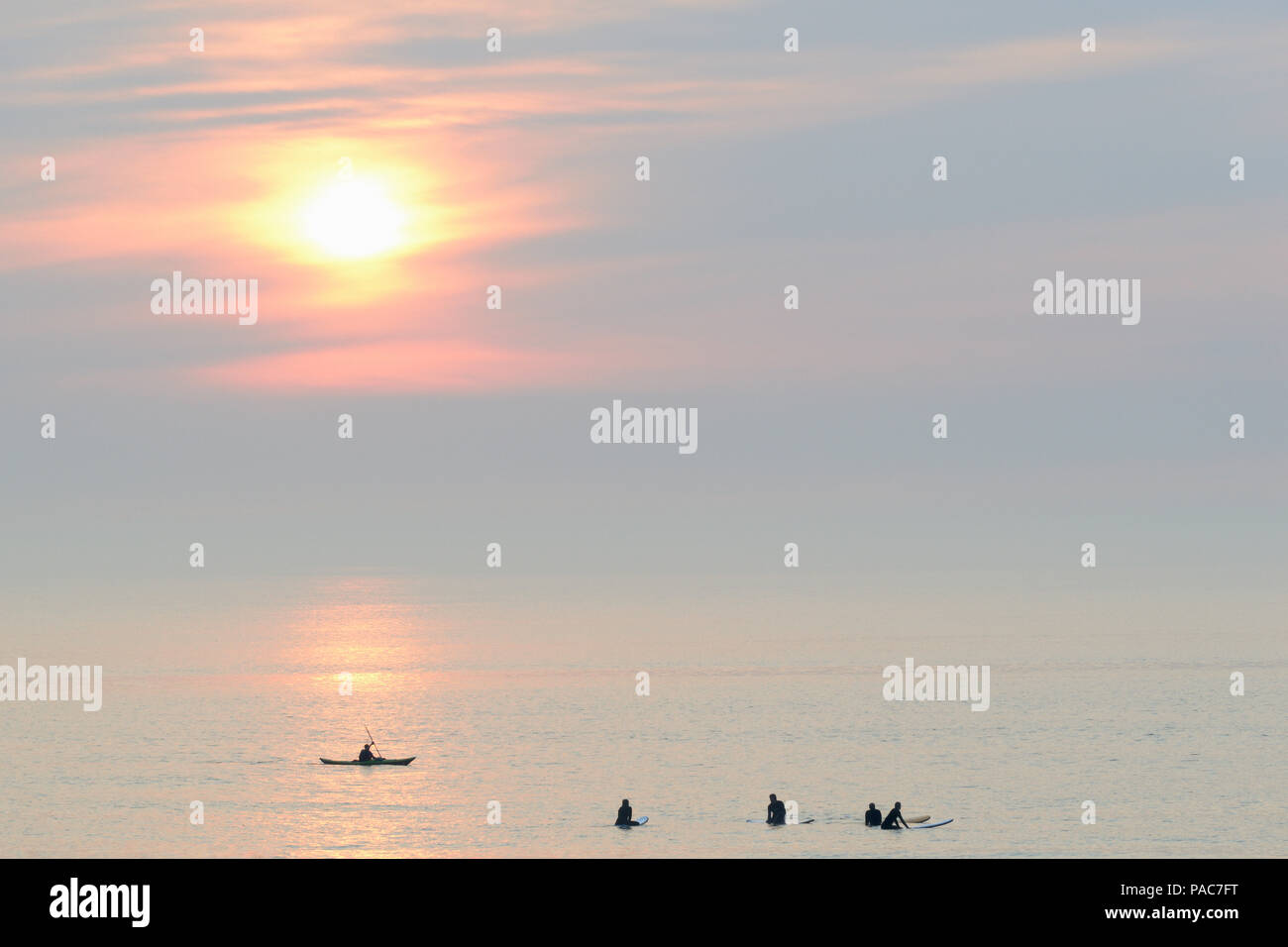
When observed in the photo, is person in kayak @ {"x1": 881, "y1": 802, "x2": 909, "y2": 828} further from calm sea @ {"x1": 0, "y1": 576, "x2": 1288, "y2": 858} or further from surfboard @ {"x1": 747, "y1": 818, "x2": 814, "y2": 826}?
surfboard @ {"x1": 747, "y1": 818, "x2": 814, "y2": 826}

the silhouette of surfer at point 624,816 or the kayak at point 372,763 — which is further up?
the kayak at point 372,763

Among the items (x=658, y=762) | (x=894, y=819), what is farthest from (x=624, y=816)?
(x=658, y=762)

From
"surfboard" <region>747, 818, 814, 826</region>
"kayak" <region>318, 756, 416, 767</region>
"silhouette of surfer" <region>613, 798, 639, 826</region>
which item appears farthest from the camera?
"kayak" <region>318, 756, 416, 767</region>

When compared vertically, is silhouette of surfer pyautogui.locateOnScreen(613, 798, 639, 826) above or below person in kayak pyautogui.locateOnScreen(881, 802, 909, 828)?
above

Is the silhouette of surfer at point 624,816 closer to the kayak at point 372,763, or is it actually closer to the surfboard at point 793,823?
the surfboard at point 793,823

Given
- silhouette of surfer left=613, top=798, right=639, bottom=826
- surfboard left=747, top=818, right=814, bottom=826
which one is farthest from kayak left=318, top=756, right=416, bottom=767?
surfboard left=747, top=818, right=814, bottom=826

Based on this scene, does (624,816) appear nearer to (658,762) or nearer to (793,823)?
(793,823)

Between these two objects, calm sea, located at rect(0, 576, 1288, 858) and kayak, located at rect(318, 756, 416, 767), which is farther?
kayak, located at rect(318, 756, 416, 767)

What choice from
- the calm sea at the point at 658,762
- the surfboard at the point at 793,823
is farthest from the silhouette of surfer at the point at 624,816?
the surfboard at the point at 793,823

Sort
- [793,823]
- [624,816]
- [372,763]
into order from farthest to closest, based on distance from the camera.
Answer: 1. [372,763]
2. [793,823]
3. [624,816]

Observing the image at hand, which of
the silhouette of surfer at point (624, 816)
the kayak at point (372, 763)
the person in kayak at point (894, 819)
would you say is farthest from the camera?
the kayak at point (372, 763)
